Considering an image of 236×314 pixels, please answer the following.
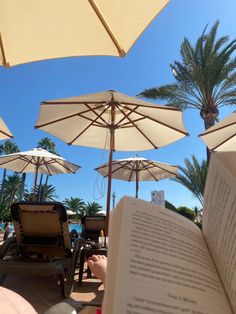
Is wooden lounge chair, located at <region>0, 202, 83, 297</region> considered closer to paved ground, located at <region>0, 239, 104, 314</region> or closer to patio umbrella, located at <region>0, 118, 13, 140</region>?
paved ground, located at <region>0, 239, 104, 314</region>

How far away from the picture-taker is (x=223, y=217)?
24.3 inches

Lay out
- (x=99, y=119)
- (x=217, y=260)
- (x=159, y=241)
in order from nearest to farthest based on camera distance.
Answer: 1. (x=159, y=241)
2. (x=217, y=260)
3. (x=99, y=119)

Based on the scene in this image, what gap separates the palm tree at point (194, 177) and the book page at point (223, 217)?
16.0m

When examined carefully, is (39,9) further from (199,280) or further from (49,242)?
(199,280)

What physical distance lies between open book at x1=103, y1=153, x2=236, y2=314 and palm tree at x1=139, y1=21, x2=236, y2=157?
1293 cm

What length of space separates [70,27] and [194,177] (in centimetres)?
1496

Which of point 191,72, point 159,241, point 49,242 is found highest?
point 191,72

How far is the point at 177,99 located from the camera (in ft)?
45.4

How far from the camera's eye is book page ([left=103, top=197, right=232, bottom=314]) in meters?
0.40

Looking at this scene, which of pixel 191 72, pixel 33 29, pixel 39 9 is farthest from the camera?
pixel 191 72

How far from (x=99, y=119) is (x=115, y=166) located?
3.18m

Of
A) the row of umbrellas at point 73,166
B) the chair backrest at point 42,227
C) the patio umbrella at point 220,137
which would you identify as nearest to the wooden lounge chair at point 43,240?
the chair backrest at point 42,227

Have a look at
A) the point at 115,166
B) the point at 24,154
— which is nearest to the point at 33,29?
the point at 24,154

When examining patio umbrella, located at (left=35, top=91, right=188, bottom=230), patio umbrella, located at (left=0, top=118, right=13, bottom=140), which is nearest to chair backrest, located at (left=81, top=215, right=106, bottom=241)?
patio umbrella, located at (left=35, top=91, right=188, bottom=230)
